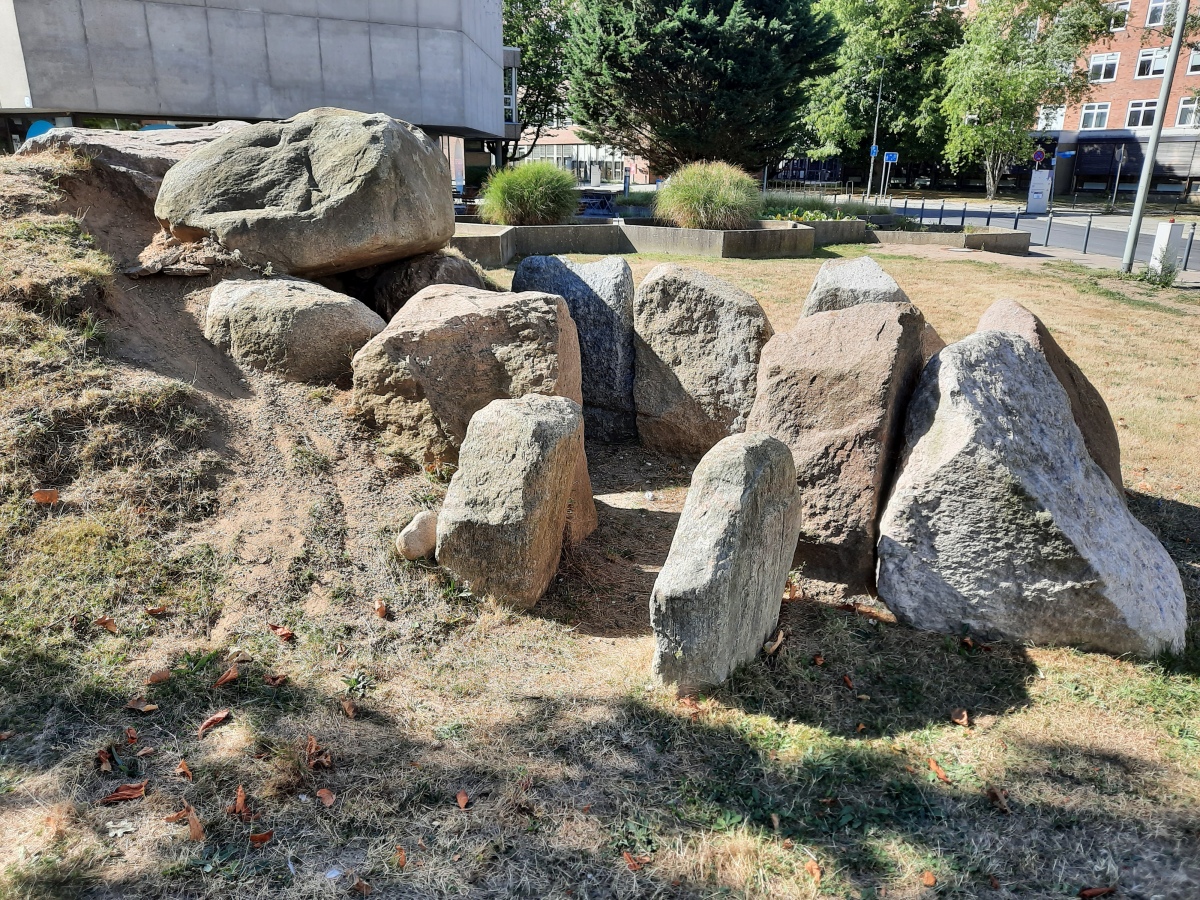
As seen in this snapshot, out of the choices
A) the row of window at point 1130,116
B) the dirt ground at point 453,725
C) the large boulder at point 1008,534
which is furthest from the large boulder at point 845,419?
the row of window at point 1130,116

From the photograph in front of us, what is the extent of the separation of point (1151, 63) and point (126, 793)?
147 feet

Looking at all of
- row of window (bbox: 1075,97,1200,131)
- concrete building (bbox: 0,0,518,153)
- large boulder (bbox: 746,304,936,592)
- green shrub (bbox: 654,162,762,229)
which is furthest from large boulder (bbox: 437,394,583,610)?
row of window (bbox: 1075,97,1200,131)

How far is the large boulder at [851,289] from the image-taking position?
6.28 metres

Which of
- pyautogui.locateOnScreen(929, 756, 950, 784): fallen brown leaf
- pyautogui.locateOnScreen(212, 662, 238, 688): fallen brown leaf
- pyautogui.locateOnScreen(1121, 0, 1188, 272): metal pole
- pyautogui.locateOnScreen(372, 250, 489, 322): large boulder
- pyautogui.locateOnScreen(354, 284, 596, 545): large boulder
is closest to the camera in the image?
pyautogui.locateOnScreen(929, 756, 950, 784): fallen brown leaf

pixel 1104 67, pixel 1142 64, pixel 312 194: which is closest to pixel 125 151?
pixel 312 194

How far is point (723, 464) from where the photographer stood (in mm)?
3553

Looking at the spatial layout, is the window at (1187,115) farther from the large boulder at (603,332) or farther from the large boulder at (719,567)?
the large boulder at (719,567)

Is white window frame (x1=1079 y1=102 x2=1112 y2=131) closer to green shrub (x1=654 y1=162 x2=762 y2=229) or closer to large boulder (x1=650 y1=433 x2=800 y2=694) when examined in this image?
green shrub (x1=654 y1=162 x2=762 y2=229)

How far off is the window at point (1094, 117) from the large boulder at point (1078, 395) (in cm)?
4096

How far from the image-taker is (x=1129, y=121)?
37.1m

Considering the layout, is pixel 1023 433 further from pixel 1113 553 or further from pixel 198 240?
pixel 198 240

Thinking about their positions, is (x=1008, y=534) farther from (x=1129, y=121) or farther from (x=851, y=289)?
(x=1129, y=121)

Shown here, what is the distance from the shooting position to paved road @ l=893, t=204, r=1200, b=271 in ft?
58.2

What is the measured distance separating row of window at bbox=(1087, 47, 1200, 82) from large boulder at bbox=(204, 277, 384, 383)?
36948 millimetres
